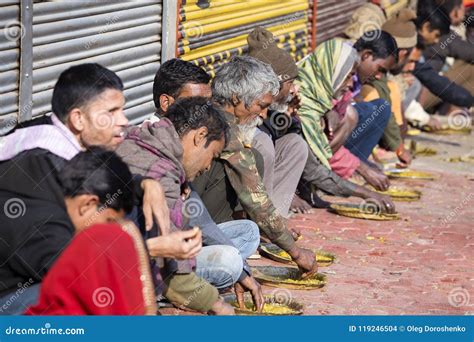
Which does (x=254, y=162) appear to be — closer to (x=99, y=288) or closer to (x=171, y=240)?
(x=171, y=240)

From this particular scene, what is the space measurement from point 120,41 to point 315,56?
6.59 ft

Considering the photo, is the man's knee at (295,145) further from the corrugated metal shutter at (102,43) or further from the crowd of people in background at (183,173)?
the corrugated metal shutter at (102,43)

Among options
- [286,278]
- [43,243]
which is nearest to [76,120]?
[43,243]

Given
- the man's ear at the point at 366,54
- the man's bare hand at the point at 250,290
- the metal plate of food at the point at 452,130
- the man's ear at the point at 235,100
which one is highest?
the man's ear at the point at 235,100

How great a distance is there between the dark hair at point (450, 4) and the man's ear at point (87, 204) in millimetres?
9934

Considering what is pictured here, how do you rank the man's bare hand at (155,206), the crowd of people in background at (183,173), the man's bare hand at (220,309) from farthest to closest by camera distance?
the man's bare hand at (220,309) → the man's bare hand at (155,206) → the crowd of people in background at (183,173)

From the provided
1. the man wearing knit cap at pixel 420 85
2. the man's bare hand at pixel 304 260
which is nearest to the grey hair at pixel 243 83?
the man's bare hand at pixel 304 260

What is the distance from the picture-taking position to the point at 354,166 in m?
9.67

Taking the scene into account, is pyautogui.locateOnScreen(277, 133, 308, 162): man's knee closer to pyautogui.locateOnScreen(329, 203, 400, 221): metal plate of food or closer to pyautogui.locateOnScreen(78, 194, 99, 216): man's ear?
pyautogui.locateOnScreen(329, 203, 400, 221): metal plate of food

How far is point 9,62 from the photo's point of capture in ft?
23.1

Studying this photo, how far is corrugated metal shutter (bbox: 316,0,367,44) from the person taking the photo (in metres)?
13.2

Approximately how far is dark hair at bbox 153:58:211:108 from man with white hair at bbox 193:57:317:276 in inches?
12.1

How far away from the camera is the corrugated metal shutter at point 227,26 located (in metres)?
9.36

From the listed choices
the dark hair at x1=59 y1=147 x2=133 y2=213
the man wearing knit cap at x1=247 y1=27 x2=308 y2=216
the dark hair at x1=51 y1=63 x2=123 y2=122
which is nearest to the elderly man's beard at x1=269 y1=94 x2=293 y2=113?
the man wearing knit cap at x1=247 y1=27 x2=308 y2=216
